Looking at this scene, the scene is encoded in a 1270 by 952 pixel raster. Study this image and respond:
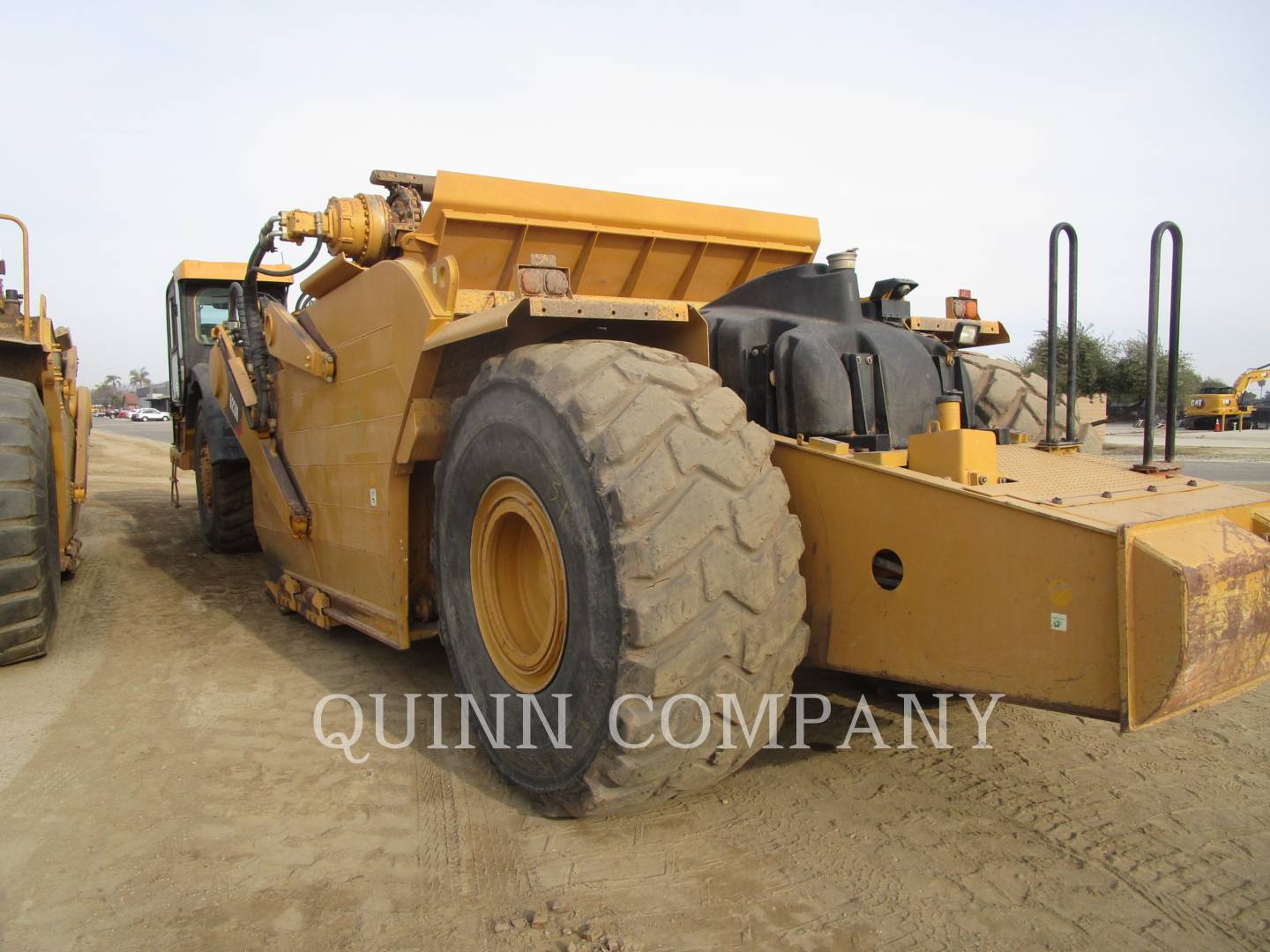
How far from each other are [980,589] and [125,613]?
5339 millimetres

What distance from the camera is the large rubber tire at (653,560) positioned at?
8.19 feet

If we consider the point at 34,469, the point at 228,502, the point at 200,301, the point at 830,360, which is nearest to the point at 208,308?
the point at 200,301

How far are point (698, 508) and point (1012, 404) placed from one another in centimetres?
249

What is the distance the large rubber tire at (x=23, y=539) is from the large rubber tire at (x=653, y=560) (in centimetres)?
A: 310

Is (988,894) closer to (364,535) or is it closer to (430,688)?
(430,688)

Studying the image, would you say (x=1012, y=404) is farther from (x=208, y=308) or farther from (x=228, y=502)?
(x=208, y=308)

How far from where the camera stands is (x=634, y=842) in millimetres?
2801

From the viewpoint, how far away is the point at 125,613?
5.77m

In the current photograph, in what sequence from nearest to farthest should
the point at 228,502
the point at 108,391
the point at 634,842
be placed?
the point at 634,842 → the point at 228,502 → the point at 108,391

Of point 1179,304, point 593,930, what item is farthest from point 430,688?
point 1179,304

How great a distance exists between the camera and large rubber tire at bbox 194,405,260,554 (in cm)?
753

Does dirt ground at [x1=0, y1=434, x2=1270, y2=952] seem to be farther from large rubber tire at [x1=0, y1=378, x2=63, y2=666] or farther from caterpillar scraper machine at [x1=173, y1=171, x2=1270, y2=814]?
large rubber tire at [x1=0, y1=378, x2=63, y2=666]

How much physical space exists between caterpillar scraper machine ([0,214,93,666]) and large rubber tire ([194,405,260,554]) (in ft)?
3.84

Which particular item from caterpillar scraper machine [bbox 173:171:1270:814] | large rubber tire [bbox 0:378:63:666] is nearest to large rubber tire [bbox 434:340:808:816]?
caterpillar scraper machine [bbox 173:171:1270:814]
